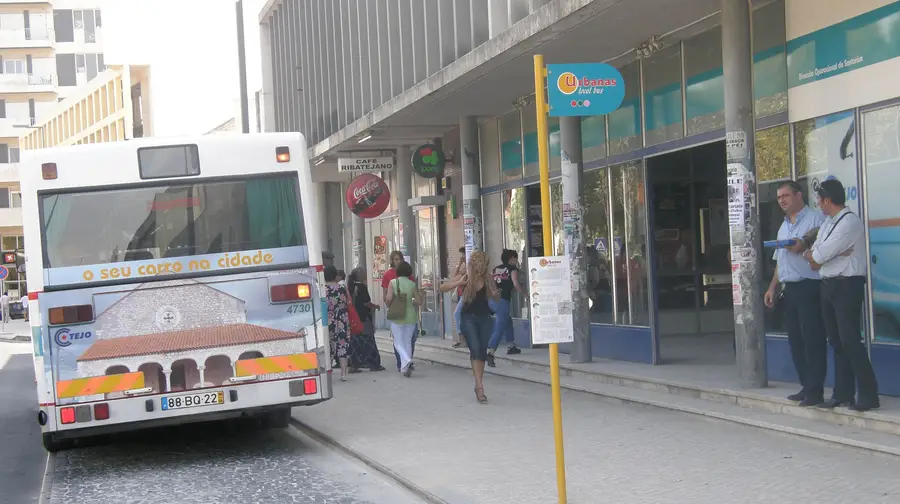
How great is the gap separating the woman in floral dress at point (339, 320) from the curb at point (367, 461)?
3697mm

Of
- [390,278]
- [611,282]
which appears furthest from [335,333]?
[611,282]

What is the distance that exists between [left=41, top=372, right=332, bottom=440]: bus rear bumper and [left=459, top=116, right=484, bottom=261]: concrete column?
9.30 m

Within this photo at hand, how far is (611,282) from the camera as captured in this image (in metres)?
15.6

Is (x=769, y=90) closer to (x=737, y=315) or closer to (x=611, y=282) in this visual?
(x=737, y=315)

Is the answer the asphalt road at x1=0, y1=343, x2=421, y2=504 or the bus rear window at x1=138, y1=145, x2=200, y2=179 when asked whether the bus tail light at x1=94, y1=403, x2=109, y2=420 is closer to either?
the asphalt road at x1=0, y1=343, x2=421, y2=504

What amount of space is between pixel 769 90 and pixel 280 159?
5.25 metres

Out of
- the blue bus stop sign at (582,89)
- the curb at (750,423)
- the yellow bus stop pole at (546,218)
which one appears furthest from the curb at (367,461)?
the curb at (750,423)

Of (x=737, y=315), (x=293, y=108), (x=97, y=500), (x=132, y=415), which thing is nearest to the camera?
(x=97, y=500)

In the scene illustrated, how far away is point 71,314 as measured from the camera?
9.27 metres

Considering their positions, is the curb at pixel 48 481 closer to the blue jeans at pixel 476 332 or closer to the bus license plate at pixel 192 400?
the bus license plate at pixel 192 400

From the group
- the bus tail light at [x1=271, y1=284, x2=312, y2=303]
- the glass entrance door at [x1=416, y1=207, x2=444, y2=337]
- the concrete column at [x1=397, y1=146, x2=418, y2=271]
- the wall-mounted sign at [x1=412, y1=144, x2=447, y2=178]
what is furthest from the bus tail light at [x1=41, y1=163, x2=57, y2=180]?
the concrete column at [x1=397, y1=146, x2=418, y2=271]

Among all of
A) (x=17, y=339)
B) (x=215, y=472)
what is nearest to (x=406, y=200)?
(x=215, y=472)

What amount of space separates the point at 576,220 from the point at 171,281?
255 inches

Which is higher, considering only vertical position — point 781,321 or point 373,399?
point 781,321
